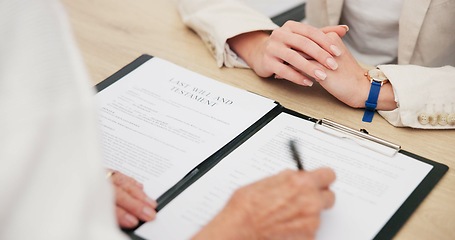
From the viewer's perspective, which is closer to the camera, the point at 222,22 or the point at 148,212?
the point at 148,212

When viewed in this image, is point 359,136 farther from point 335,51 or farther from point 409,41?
point 409,41

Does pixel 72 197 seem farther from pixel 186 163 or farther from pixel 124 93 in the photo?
pixel 124 93

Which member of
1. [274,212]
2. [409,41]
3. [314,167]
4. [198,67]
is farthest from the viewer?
[409,41]

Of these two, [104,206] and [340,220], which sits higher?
[104,206]

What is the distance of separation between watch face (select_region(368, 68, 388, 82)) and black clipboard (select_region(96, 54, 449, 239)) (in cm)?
14

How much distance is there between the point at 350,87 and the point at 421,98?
0.12 m

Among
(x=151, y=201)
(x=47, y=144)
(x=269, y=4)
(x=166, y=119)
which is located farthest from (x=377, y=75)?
(x=269, y=4)

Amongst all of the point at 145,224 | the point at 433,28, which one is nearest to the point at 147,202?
the point at 145,224

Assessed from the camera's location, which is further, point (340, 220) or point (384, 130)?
point (384, 130)

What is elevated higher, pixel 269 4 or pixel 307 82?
pixel 307 82

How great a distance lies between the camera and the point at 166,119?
0.94 meters

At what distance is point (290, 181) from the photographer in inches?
27.0

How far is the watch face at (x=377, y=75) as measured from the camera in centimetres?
101

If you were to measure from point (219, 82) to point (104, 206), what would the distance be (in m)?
0.53
